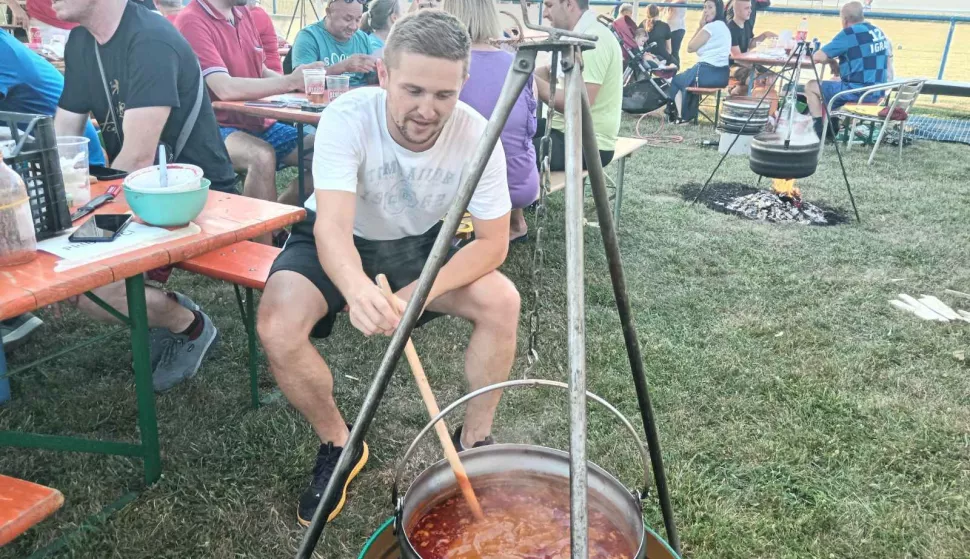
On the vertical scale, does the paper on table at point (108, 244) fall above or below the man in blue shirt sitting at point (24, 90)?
below

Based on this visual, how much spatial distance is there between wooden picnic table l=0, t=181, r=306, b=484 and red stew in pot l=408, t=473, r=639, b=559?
999mm

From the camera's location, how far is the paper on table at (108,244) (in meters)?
1.78

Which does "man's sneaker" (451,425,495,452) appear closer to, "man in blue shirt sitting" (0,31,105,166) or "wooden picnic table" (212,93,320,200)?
"man in blue shirt sitting" (0,31,105,166)

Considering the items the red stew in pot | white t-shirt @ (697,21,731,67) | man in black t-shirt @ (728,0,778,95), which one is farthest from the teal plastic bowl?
man in black t-shirt @ (728,0,778,95)

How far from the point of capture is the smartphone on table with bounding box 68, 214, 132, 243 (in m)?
1.90

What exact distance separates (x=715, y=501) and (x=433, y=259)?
5.14ft

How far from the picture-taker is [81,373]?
9.90 ft

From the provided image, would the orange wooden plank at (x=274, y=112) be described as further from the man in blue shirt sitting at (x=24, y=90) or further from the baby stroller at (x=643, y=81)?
the baby stroller at (x=643, y=81)

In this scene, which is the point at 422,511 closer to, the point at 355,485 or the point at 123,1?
the point at 355,485

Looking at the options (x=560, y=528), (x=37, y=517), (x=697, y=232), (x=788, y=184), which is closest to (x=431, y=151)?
(x=560, y=528)

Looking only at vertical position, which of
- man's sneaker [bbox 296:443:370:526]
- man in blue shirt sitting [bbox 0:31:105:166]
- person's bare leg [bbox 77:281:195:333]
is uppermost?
man in blue shirt sitting [bbox 0:31:105:166]

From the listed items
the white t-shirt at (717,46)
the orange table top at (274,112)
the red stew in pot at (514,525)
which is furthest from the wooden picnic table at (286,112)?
the white t-shirt at (717,46)

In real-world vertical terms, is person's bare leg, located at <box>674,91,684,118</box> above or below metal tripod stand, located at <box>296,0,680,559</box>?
below

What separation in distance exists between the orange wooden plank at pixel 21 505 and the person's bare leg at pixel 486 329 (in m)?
1.26
